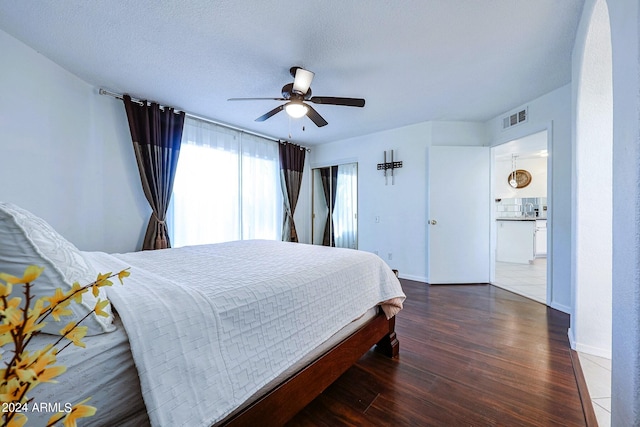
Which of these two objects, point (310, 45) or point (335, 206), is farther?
point (335, 206)

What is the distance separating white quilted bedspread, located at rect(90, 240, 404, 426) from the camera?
0.73 m

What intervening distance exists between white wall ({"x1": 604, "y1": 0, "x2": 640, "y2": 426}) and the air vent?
2558mm

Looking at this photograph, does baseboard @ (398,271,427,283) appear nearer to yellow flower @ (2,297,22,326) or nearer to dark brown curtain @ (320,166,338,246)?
dark brown curtain @ (320,166,338,246)

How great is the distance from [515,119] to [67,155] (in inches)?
195

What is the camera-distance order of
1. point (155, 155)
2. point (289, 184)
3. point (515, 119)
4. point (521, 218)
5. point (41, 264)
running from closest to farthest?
point (41, 264) < point (155, 155) < point (515, 119) < point (289, 184) < point (521, 218)

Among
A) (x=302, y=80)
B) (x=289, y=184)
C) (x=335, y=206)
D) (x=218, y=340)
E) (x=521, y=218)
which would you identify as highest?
(x=302, y=80)

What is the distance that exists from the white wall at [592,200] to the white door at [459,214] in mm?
1718

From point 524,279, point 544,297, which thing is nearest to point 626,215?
point 544,297

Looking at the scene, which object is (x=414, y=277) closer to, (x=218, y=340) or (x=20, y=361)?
(x=218, y=340)

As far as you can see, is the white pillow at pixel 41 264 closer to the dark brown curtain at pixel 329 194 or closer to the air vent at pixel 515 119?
the air vent at pixel 515 119

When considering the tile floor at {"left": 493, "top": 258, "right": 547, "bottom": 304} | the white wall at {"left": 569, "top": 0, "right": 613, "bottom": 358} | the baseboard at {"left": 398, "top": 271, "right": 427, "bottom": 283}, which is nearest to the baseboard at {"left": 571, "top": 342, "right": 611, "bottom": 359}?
the white wall at {"left": 569, "top": 0, "right": 613, "bottom": 358}

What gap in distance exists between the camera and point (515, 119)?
10.3 ft

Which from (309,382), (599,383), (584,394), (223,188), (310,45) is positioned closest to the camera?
(309,382)

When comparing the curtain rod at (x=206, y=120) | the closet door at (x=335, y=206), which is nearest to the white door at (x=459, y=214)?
the closet door at (x=335, y=206)
